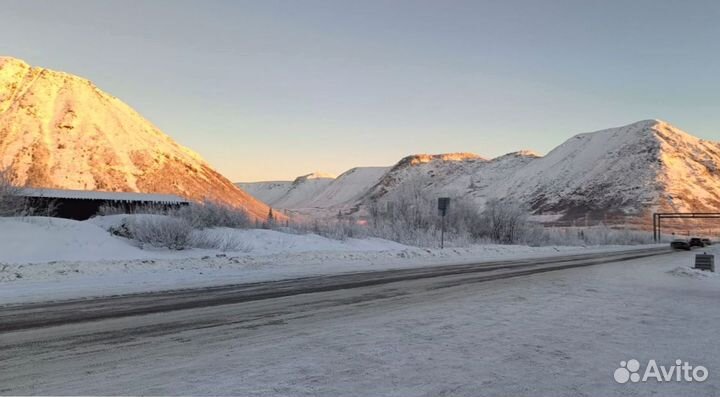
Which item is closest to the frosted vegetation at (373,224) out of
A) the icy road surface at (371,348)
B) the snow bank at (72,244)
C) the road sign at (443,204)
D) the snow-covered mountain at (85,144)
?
the snow bank at (72,244)

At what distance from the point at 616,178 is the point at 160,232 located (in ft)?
487

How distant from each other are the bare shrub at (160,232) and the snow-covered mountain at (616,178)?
9646 centimetres

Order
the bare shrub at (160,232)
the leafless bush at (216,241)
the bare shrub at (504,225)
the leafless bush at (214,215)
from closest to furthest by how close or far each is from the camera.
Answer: the bare shrub at (160,232) → the leafless bush at (216,241) → the leafless bush at (214,215) → the bare shrub at (504,225)

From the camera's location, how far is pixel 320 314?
28.8 feet

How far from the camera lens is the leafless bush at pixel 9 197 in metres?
20.1

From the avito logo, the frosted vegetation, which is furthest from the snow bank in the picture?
the avito logo

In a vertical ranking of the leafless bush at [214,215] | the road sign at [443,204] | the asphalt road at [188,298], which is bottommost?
the asphalt road at [188,298]

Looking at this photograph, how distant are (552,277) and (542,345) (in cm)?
1050

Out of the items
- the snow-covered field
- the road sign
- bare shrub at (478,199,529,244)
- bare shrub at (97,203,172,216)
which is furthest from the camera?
bare shrub at (478,199,529,244)

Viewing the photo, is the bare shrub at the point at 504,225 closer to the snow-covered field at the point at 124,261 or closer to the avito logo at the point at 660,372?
the snow-covered field at the point at 124,261

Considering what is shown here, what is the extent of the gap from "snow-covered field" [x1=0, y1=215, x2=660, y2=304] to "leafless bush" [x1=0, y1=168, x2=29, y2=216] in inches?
78.4

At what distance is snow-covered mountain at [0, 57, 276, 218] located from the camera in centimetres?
8262

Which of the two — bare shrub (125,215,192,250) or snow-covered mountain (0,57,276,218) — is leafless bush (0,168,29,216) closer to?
bare shrub (125,215,192,250)

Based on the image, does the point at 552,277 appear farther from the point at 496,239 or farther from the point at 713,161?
the point at 713,161
